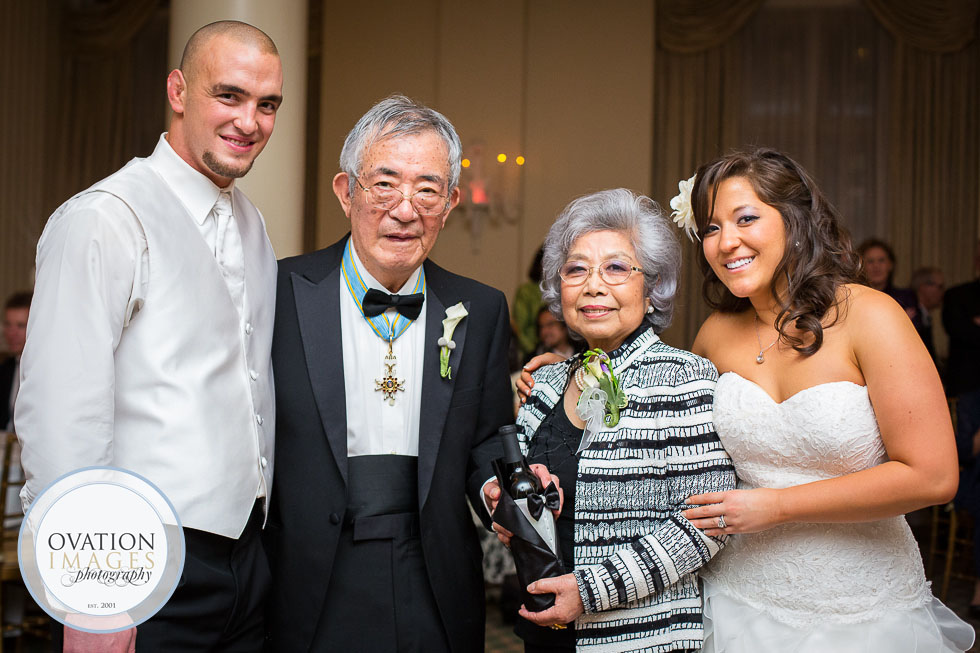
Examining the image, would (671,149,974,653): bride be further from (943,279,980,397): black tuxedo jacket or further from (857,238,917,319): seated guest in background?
(857,238,917,319): seated guest in background

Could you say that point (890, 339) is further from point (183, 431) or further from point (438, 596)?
point (183, 431)

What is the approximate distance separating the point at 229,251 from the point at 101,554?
2.61ft

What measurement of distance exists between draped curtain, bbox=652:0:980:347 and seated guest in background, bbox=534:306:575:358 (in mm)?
3434

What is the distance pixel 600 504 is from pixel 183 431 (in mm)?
923

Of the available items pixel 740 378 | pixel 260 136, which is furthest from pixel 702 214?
pixel 260 136

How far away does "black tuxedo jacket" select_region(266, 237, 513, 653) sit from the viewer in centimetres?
203

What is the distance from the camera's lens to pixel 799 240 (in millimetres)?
2090

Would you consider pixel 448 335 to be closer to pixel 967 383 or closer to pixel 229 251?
pixel 229 251

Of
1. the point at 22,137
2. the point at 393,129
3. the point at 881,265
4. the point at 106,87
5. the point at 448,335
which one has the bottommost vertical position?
the point at 448,335

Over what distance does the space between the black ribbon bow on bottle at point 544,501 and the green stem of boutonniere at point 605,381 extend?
0.20 metres

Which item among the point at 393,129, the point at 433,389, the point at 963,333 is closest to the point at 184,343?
the point at 433,389

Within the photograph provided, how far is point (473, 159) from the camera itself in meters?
8.43

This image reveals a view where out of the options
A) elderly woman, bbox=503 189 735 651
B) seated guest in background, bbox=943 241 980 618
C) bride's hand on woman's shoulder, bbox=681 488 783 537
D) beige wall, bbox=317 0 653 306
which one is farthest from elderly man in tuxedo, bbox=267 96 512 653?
beige wall, bbox=317 0 653 306

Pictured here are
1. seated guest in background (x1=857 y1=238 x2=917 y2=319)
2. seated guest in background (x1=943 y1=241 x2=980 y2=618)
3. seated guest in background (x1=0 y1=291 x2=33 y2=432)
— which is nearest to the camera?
seated guest in background (x1=943 y1=241 x2=980 y2=618)
